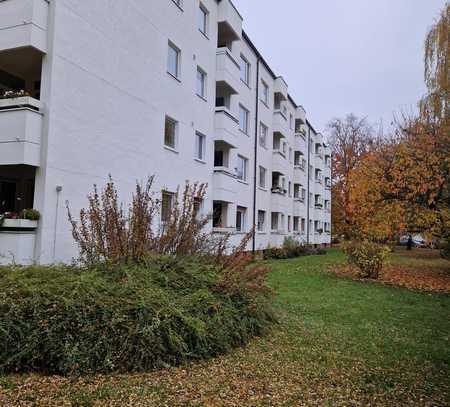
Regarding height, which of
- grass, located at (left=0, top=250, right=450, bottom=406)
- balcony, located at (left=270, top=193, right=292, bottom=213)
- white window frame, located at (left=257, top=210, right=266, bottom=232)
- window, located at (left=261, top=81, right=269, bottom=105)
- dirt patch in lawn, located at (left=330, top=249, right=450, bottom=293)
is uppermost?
window, located at (left=261, top=81, right=269, bottom=105)

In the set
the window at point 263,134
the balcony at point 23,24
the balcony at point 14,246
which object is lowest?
the balcony at point 14,246

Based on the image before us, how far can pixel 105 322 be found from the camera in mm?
5090

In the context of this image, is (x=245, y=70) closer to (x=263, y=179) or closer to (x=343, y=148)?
(x=263, y=179)

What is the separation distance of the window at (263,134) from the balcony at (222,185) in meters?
7.43

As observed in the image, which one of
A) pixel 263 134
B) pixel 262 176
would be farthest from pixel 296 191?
pixel 263 134

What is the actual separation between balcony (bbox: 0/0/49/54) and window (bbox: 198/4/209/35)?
9.40 m

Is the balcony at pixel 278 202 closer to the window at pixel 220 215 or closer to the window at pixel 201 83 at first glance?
the window at pixel 220 215

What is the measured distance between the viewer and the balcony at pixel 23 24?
31.9 feet

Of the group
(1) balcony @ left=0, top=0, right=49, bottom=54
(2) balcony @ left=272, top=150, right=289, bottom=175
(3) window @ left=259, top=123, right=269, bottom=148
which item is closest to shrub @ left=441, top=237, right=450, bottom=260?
(2) balcony @ left=272, top=150, right=289, bottom=175

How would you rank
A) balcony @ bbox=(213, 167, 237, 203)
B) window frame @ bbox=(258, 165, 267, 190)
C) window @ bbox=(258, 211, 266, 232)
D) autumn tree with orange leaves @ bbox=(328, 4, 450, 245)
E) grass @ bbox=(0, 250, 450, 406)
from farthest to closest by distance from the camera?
window frame @ bbox=(258, 165, 267, 190) < window @ bbox=(258, 211, 266, 232) < balcony @ bbox=(213, 167, 237, 203) < autumn tree with orange leaves @ bbox=(328, 4, 450, 245) < grass @ bbox=(0, 250, 450, 406)

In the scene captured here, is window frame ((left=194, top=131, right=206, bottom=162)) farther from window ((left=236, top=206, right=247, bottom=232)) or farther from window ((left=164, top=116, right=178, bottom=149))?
window ((left=236, top=206, right=247, bottom=232))

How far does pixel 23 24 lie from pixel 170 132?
7.06 m

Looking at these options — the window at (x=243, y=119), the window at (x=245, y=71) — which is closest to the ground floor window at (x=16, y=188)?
the window at (x=243, y=119)

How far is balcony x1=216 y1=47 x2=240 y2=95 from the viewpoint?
63.3 ft
